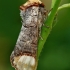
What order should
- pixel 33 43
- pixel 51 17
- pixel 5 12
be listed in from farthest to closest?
1. pixel 5 12
2. pixel 33 43
3. pixel 51 17

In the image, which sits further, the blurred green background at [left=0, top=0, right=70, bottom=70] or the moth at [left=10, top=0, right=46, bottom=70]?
the blurred green background at [left=0, top=0, right=70, bottom=70]

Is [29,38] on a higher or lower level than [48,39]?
higher

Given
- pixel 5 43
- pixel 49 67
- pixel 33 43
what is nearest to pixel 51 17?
pixel 33 43

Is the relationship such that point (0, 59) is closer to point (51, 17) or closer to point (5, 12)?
point (5, 12)

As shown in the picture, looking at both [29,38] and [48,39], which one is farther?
[48,39]

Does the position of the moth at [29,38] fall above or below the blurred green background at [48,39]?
above
